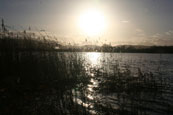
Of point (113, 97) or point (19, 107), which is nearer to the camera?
point (19, 107)

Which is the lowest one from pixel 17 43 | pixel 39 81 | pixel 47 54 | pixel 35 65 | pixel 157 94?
pixel 157 94

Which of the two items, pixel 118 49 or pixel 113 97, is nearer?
pixel 113 97

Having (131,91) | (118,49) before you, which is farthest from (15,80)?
(118,49)

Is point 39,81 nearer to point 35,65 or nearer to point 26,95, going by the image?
point 35,65

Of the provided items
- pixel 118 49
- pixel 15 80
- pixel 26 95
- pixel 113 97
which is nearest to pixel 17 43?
pixel 15 80

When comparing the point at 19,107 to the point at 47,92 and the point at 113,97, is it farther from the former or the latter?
the point at 113,97

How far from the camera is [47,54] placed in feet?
33.4

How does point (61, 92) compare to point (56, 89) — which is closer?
point (61, 92)

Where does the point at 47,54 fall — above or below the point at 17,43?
below

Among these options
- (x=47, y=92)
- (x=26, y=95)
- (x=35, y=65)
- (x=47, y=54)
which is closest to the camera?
(x=26, y=95)

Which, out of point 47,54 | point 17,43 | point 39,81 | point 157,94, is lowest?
point 157,94

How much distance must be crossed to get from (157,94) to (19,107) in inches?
270

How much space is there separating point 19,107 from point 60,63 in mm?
4923

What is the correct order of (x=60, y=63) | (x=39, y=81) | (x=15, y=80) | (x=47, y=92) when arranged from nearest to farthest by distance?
(x=47, y=92), (x=15, y=80), (x=39, y=81), (x=60, y=63)
